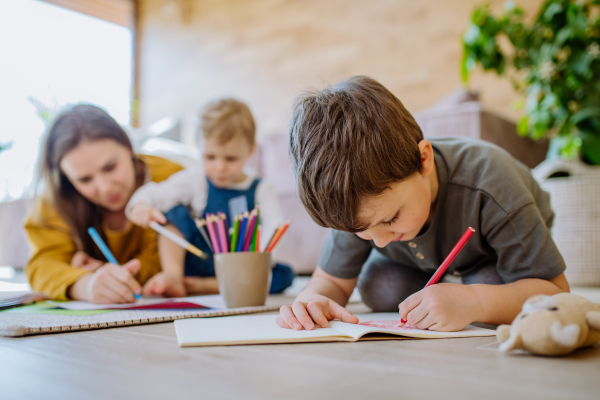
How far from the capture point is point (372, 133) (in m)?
0.59

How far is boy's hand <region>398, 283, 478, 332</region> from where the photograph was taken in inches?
22.7

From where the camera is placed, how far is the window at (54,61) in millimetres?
2686

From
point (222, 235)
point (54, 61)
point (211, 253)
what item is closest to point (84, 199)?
point (211, 253)

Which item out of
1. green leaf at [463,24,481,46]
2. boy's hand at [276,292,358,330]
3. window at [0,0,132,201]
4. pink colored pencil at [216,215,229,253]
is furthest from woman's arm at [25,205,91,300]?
window at [0,0,132,201]

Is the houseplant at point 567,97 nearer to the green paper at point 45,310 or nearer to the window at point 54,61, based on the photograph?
the green paper at point 45,310

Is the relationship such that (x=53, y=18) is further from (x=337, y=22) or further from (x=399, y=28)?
(x=399, y=28)

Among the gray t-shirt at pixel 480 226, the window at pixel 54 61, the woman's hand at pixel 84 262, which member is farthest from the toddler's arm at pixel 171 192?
the window at pixel 54 61

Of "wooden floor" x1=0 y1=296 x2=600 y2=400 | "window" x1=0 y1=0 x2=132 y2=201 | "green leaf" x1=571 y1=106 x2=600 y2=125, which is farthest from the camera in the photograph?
"window" x1=0 y1=0 x2=132 y2=201

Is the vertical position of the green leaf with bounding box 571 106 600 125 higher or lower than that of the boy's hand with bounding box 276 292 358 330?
higher

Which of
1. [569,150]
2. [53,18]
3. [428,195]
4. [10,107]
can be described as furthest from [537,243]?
[53,18]

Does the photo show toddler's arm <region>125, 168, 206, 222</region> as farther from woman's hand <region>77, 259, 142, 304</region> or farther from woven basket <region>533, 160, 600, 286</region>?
woven basket <region>533, 160, 600, 286</region>

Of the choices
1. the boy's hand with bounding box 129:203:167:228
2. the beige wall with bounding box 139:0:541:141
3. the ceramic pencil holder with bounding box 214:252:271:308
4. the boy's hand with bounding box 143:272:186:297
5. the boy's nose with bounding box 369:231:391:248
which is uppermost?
the beige wall with bounding box 139:0:541:141

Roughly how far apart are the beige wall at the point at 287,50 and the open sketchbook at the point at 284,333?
128cm

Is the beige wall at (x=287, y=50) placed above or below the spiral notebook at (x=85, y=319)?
above
